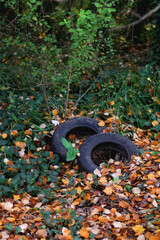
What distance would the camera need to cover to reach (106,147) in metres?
3.85

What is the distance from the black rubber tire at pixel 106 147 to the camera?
3564 mm

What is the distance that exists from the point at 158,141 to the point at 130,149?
841 mm

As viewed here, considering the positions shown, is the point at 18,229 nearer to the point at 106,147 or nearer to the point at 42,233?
the point at 42,233

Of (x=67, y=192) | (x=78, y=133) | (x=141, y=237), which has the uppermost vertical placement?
(x=78, y=133)

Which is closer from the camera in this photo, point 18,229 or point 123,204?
point 18,229

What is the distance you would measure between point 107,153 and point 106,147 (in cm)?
12

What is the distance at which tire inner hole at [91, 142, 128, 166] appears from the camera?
3.76 metres

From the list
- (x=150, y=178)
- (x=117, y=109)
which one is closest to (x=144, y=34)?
(x=117, y=109)

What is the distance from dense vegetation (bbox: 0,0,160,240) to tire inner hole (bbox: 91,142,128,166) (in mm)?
205

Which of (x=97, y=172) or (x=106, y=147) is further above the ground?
(x=106, y=147)

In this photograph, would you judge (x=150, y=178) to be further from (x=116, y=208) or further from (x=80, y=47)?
(x=80, y=47)

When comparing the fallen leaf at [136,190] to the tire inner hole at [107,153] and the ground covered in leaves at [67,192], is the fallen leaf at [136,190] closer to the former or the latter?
the ground covered in leaves at [67,192]

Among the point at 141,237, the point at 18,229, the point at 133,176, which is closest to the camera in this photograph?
the point at 141,237

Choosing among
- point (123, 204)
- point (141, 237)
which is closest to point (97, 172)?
point (123, 204)
